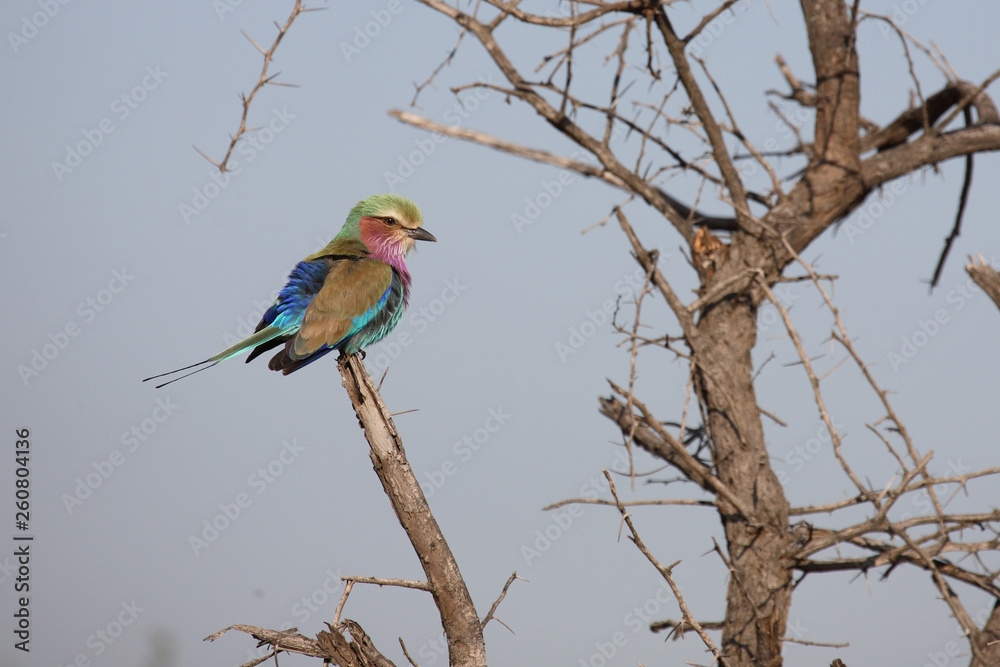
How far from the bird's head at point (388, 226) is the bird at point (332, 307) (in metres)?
0.07

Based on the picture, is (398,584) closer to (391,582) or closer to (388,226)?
(391,582)

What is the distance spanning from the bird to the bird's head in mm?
75

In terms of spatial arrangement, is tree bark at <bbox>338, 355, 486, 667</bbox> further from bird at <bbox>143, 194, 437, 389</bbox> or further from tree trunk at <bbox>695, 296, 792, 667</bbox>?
tree trunk at <bbox>695, 296, 792, 667</bbox>

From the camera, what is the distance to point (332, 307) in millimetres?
5156

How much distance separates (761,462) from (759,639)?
41.2 inches

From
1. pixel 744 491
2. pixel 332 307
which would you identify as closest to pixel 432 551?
pixel 332 307

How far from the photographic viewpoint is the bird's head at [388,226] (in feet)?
19.8

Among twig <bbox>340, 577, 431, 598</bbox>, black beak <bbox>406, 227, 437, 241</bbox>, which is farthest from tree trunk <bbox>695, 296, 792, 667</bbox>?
A: twig <bbox>340, 577, 431, 598</bbox>

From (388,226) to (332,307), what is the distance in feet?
3.57

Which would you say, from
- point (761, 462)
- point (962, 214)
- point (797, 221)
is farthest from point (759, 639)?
point (962, 214)

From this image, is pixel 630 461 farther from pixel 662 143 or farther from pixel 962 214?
pixel 962 214

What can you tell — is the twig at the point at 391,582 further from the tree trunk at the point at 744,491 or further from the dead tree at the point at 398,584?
the tree trunk at the point at 744,491

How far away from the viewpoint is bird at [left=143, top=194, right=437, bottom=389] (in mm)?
5004

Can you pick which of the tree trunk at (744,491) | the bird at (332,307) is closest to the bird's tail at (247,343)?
the bird at (332,307)
